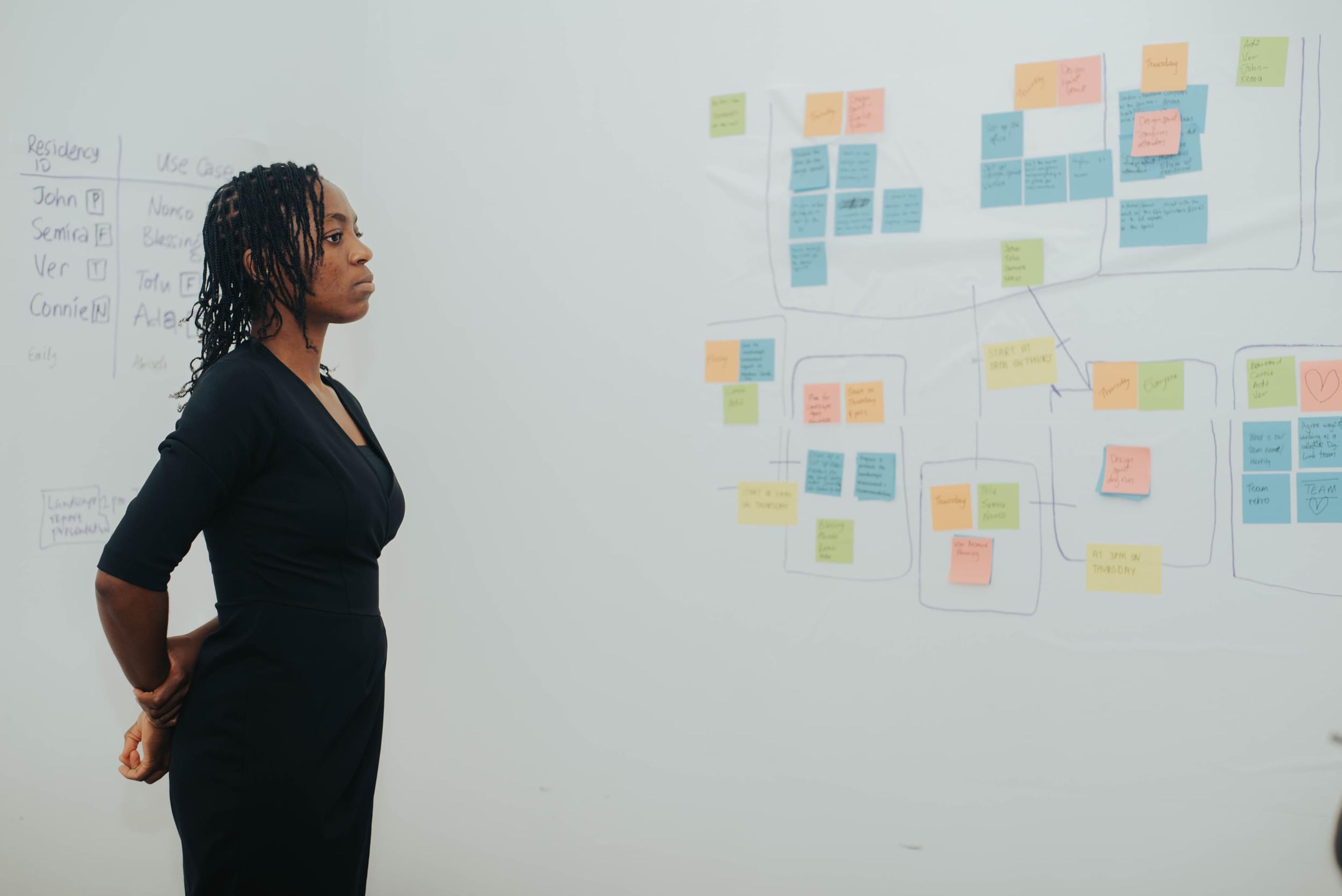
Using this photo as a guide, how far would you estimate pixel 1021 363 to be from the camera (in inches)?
66.0

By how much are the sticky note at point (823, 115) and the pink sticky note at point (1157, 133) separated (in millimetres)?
510

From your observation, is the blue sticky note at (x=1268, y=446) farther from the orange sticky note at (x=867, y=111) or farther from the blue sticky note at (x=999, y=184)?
the orange sticky note at (x=867, y=111)

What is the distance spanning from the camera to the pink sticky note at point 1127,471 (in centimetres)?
162

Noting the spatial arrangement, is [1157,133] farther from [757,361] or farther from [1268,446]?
[757,361]

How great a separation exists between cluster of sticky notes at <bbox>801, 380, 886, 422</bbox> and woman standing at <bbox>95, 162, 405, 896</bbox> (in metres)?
0.83

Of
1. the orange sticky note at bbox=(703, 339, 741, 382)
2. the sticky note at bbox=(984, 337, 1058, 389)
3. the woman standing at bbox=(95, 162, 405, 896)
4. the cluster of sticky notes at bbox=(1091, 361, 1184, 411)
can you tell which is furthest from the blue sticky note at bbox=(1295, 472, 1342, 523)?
the woman standing at bbox=(95, 162, 405, 896)

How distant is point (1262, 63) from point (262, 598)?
5.83 feet

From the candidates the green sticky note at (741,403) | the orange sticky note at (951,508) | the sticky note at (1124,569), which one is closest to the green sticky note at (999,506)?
the orange sticky note at (951,508)

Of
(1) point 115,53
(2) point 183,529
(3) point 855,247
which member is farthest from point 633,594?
(1) point 115,53

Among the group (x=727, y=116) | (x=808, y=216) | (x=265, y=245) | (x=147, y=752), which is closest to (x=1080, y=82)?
(x=808, y=216)

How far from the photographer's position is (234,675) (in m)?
1.19

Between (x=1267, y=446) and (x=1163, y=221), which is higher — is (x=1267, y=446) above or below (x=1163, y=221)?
below

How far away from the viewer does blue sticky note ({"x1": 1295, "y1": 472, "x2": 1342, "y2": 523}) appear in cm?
155

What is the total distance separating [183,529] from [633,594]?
37.1 inches
